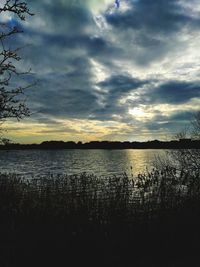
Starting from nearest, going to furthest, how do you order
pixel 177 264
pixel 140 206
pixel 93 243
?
pixel 177 264 → pixel 93 243 → pixel 140 206

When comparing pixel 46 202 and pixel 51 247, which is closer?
pixel 51 247

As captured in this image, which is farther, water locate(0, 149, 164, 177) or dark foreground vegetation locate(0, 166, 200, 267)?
water locate(0, 149, 164, 177)

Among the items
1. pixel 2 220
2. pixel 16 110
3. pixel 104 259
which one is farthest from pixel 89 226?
pixel 16 110

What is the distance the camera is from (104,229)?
1212 centimetres

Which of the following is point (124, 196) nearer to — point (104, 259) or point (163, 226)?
point (163, 226)

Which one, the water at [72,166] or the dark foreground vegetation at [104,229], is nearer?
the dark foreground vegetation at [104,229]

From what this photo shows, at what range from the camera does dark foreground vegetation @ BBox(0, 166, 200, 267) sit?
1014cm

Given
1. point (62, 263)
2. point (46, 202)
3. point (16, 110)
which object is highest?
point (16, 110)

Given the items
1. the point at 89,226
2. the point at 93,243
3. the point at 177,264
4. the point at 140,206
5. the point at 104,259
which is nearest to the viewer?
the point at 177,264

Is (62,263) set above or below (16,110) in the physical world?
below

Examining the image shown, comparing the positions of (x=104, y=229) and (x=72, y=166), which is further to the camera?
(x=72, y=166)

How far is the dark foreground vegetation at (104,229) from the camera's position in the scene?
33.3 feet

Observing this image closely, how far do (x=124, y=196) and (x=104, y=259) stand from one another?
5.73m

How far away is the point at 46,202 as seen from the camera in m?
15.1
